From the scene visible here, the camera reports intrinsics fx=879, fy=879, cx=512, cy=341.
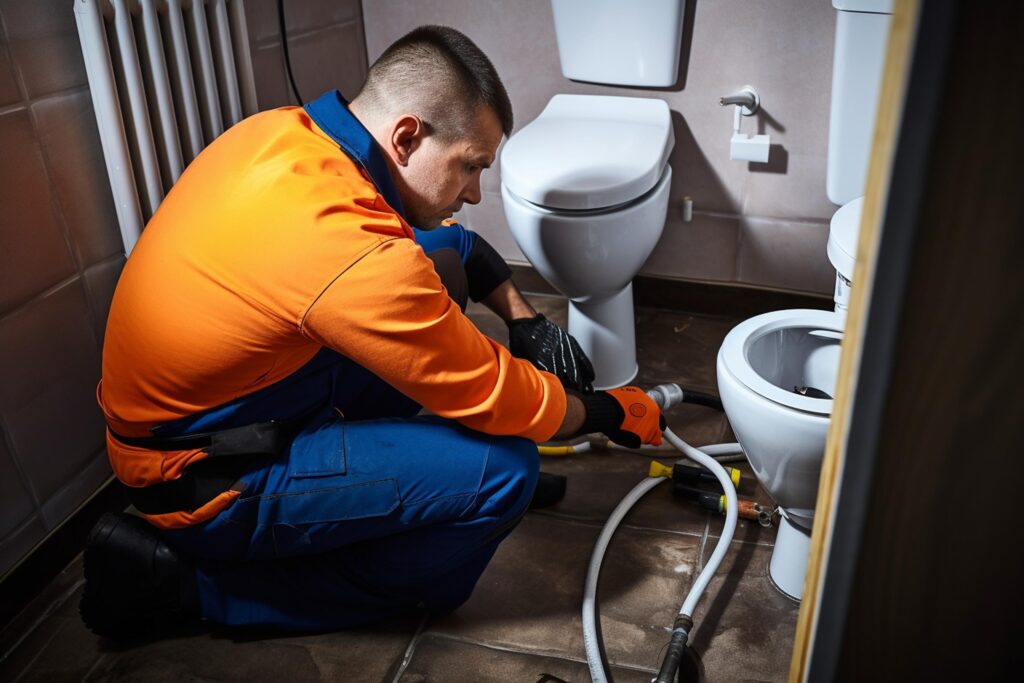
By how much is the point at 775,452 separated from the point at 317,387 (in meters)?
0.64

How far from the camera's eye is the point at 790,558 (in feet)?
4.38

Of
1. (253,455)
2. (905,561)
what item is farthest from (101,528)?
(905,561)

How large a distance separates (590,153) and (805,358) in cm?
59

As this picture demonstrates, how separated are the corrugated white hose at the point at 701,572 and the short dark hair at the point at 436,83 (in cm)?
60

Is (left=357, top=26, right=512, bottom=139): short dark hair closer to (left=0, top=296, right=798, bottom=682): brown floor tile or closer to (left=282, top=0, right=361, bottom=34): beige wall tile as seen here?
(left=0, top=296, right=798, bottom=682): brown floor tile

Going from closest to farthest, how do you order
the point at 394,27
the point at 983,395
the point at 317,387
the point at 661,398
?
1. the point at 983,395
2. the point at 317,387
3. the point at 661,398
4. the point at 394,27

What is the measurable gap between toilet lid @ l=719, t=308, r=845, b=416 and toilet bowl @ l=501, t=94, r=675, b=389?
0.40 m

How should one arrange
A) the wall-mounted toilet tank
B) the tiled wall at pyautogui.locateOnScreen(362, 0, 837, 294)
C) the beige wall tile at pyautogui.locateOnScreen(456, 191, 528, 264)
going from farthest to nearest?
the beige wall tile at pyautogui.locateOnScreen(456, 191, 528, 264) < the tiled wall at pyautogui.locateOnScreen(362, 0, 837, 294) < the wall-mounted toilet tank

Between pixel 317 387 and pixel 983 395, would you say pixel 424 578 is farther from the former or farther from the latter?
pixel 983 395

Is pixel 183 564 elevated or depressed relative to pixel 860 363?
depressed

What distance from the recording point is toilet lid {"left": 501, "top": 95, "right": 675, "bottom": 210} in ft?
5.30

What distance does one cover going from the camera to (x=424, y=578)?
128 centimetres

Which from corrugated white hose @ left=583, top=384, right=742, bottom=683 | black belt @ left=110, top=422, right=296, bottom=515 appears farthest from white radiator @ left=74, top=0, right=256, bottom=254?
corrugated white hose @ left=583, top=384, right=742, bottom=683

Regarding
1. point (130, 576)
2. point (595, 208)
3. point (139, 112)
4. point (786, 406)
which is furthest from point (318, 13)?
point (786, 406)
